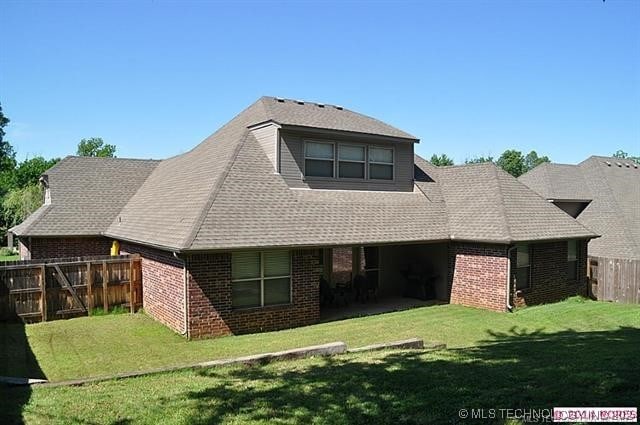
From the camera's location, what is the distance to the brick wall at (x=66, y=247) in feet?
60.6

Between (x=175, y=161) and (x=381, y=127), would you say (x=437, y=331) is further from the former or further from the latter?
(x=175, y=161)

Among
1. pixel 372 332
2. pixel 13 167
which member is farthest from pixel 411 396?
pixel 13 167

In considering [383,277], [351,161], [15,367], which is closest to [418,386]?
[15,367]

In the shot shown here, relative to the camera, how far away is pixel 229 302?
12758mm

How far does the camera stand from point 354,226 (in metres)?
15.6

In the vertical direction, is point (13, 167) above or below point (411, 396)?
above

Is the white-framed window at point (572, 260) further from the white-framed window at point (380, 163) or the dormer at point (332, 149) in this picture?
the white-framed window at point (380, 163)

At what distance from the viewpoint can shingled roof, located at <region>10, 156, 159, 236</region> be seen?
750 inches

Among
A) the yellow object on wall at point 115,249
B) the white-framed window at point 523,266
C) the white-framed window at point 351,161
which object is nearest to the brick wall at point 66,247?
the yellow object on wall at point 115,249

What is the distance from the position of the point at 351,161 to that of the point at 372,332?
6.69 meters

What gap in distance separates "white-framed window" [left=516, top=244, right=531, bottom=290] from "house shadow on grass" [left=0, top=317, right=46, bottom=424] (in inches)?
533

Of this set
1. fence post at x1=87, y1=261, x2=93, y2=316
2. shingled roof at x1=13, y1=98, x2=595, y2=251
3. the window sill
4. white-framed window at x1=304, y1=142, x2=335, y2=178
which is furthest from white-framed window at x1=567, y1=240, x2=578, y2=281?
fence post at x1=87, y1=261, x2=93, y2=316

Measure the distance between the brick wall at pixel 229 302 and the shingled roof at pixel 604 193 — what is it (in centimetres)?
1550

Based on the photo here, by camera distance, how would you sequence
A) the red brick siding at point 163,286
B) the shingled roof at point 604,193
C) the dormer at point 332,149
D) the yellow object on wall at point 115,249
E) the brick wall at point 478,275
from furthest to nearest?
the shingled roof at point 604,193, the yellow object on wall at point 115,249, the dormer at point 332,149, the brick wall at point 478,275, the red brick siding at point 163,286
